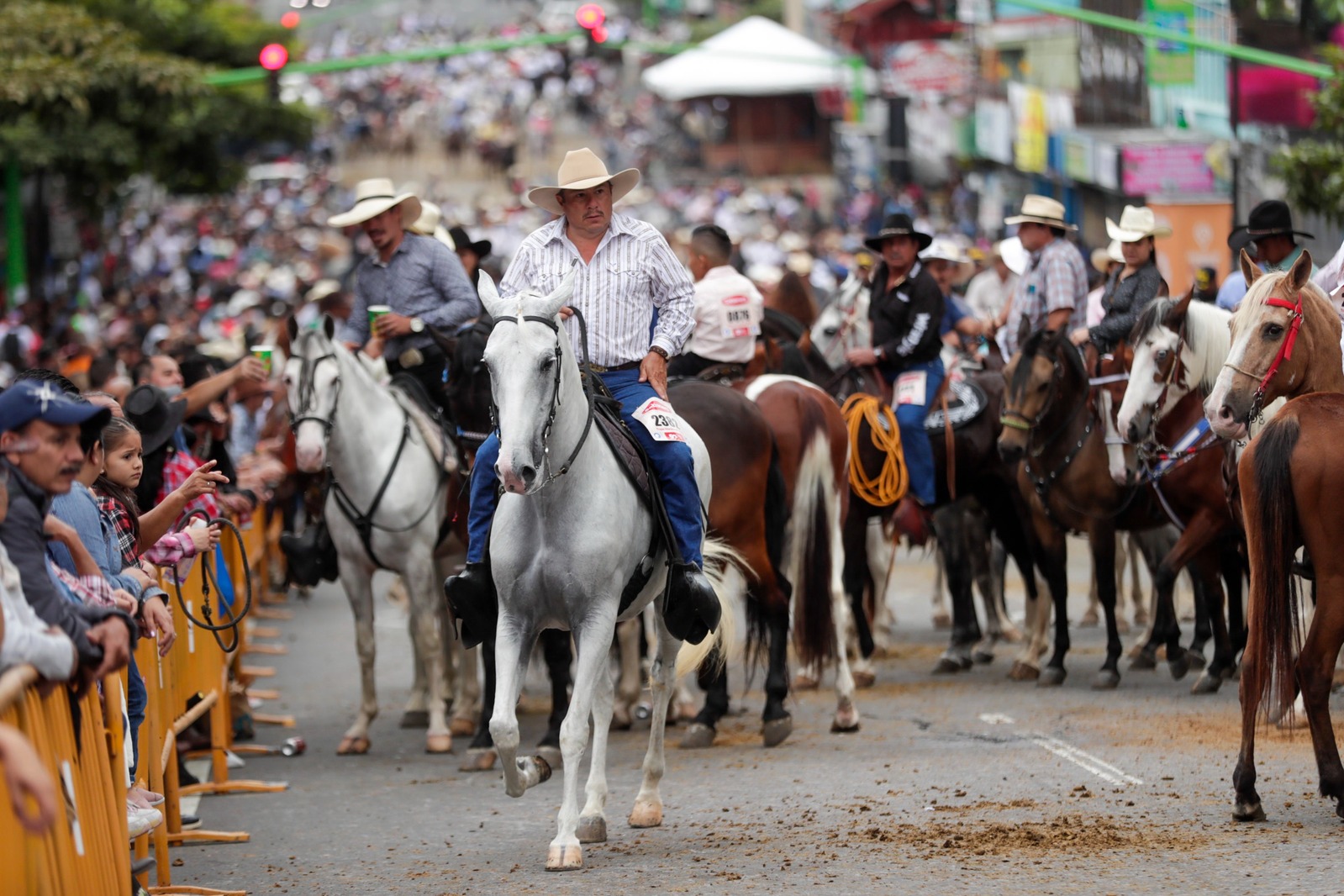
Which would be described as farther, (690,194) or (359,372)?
(690,194)

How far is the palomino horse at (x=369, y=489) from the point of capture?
11883 millimetres

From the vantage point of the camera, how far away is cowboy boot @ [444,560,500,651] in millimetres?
8469

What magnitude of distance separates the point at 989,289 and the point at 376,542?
10.8 metres

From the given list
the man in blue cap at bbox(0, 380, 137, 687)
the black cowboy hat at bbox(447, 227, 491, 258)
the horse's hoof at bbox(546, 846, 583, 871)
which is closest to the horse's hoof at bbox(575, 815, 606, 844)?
the horse's hoof at bbox(546, 846, 583, 871)

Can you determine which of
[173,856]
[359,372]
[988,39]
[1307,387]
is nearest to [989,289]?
[359,372]

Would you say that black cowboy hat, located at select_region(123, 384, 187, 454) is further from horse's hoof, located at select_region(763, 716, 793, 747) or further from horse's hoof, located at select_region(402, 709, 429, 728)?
horse's hoof, located at select_region(763, 716, 793, 747)

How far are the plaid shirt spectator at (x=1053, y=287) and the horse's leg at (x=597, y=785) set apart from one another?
610 cm

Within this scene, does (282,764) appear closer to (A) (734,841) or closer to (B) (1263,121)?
(A) (734,841)

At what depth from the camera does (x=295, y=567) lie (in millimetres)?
12477

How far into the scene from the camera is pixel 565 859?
8055mm

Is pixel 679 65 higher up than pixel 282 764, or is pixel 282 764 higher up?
pixel 679 65

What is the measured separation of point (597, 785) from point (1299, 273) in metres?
4.02

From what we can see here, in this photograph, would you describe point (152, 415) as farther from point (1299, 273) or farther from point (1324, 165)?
point (1324, 165)

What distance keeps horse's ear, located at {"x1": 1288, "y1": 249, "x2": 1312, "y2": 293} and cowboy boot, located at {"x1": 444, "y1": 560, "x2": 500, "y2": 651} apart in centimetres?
394
